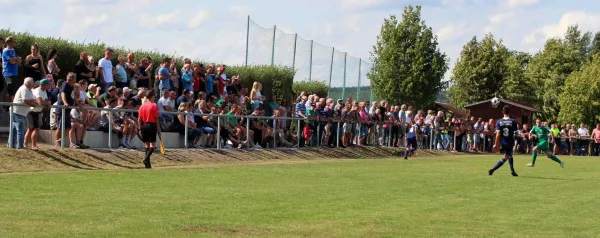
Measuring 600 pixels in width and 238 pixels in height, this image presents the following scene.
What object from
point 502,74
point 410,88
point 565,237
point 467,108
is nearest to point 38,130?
point 565,237

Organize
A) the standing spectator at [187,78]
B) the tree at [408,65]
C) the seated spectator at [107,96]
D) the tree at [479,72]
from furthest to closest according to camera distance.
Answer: the tree at [479,72] < the tree at [408,65] < the standing spectator at [187,78] < the seated spectator at [107,96]

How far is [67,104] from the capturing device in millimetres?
23203

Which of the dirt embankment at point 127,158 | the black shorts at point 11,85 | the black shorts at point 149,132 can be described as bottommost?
the dirt embankment at point 127,158

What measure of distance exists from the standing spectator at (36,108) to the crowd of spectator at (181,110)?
2 centimetres

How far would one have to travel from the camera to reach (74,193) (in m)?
15.2

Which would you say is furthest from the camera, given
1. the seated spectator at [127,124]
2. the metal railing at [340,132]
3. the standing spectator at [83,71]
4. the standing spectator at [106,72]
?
the standing spectator at [106,72]

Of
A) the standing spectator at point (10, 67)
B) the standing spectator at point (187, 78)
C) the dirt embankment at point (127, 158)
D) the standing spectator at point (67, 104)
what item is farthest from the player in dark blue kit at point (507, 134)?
the standing spectator at point (10, 67)

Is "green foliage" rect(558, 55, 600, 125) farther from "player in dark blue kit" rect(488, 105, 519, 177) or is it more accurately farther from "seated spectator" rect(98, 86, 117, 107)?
"seated spectator" rect(98, 86, 117, 107)

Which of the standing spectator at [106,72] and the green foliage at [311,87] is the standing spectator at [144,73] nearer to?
the standing spectator at [106,72]

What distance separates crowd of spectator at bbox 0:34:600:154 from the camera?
76.7ft

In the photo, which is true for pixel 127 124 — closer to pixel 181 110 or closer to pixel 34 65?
pixel 181 110

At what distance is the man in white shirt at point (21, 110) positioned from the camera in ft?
72.3

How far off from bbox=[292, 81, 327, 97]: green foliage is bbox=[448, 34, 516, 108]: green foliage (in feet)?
127

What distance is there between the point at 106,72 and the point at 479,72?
5881cm
